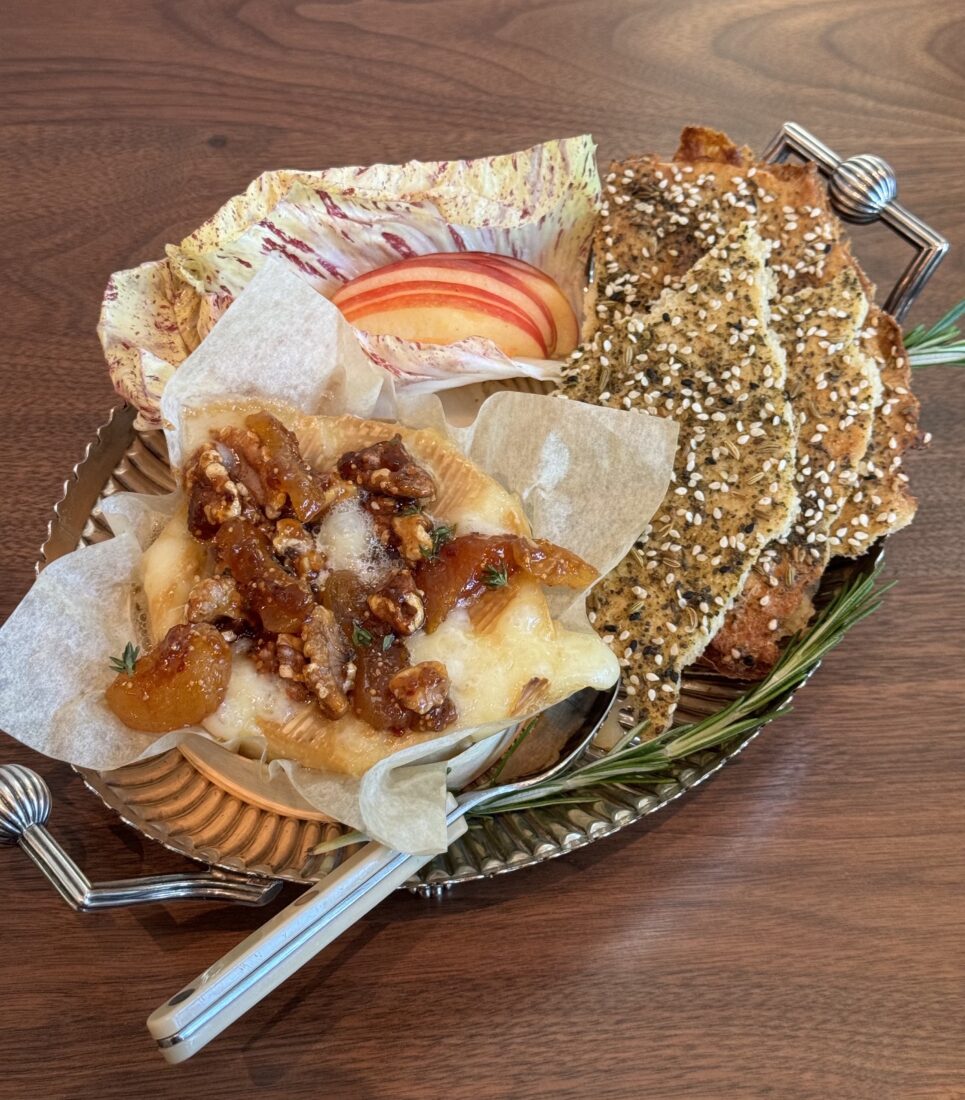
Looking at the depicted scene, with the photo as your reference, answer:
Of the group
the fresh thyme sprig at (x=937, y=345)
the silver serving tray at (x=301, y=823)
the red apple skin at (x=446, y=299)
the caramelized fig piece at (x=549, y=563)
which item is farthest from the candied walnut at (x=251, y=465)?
the fresh thyme sprig at (x=937, y=345)

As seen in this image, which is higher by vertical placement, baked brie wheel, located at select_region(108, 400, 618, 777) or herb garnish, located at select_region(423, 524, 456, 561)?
herb garnish, located at select_region(423, 524, 456, 561)

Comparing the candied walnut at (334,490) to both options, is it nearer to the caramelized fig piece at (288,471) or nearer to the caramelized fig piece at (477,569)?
the caramelized fig piece at (288,471)

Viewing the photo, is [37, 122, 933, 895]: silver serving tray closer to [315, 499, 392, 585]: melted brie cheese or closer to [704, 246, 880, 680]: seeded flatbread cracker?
[704, 246, 880, 680]: seeded flatbread cracker

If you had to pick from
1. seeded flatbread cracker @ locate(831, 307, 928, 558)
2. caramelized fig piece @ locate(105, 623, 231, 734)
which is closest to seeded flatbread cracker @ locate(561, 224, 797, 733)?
seeded flatbread cracker @ locate(831, 307, 928, 558)

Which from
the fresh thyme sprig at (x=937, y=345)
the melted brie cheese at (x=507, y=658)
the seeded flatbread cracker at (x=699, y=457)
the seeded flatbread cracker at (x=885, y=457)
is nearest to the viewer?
the melted brie cheese at (x=507, y=658)

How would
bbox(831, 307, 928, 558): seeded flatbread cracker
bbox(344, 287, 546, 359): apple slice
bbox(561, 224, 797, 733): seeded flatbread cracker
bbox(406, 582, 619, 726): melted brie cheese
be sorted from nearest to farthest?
bbox(406, 582, 619, 726): melted brie cheese
bbox(561, 224, 797, 733): seeded flatbread cracker
bbox(831, 307, 928, 558): seeded flatbread cracker
bbox(344, 287, 546, 359): apple slice

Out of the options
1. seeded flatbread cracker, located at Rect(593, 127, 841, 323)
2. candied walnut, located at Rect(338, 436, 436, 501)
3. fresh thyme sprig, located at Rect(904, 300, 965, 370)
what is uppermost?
seeded flatbread cracker, located at Rect(593, 127, 841, 323)

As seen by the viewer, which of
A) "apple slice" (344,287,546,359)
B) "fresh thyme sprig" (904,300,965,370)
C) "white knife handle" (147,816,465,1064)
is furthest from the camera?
"apple slice" (344,287,546,359)
